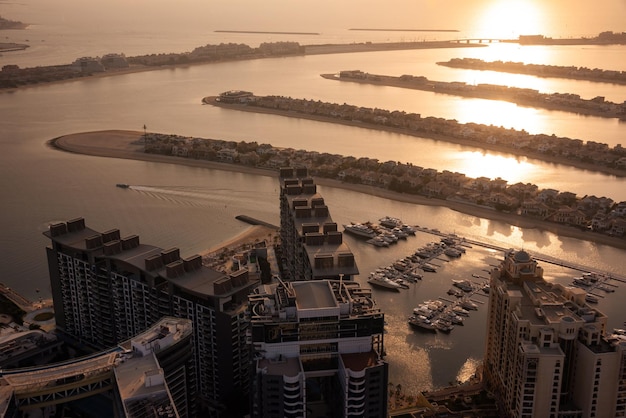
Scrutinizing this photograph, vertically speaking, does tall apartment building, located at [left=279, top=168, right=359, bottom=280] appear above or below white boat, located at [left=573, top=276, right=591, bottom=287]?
above

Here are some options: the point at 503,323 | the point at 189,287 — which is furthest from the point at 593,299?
the point at 189,287

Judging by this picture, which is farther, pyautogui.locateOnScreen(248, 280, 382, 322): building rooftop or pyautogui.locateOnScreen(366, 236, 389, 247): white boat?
pyautogui.locateOnScreen(366, 236, 389, 247): white boat

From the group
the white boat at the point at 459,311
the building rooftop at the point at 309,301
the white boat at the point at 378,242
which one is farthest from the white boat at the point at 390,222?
the building rooftop at the point at 309,301

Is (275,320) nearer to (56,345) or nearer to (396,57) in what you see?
(56,345)

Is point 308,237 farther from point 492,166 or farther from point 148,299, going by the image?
point 492,166

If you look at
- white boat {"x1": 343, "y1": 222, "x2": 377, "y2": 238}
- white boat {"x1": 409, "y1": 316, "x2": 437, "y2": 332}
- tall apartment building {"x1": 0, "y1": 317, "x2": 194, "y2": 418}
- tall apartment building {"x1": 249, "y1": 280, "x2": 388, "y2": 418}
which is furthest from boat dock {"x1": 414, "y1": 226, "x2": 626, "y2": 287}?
tall apartment building {"x1": 0, "y1": 317, "x2": 194, "y2": 418}

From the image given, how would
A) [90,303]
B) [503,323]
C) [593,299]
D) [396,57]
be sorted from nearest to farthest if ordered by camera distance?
1. [503,323]
2. [90,303]
3. [593,299]
4. [396,57]

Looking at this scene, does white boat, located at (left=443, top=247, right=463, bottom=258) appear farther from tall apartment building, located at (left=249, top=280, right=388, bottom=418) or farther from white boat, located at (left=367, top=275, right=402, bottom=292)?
tall apartment building, located at (left=249, top=280, right=388, bottom=418)
